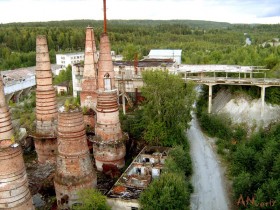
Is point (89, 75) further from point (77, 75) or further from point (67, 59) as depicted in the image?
point (67, 59)

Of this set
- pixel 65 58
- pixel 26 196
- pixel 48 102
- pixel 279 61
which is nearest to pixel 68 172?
pixel 26 196

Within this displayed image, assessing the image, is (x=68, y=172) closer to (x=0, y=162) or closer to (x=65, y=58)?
(x=0, y=162)

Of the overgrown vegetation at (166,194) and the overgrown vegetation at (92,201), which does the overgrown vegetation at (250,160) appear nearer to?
the overgrown vegetation at (166,194)

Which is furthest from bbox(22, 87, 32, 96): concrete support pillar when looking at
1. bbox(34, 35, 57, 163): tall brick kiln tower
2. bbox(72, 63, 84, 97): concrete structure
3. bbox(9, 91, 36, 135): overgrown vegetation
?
bbox(34, 35, 57, 163): tall brick kiln tower

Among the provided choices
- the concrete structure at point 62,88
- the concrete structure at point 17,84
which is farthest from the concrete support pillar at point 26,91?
the concrete structure at point 62,88

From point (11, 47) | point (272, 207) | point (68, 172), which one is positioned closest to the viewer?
point (272, 207)
